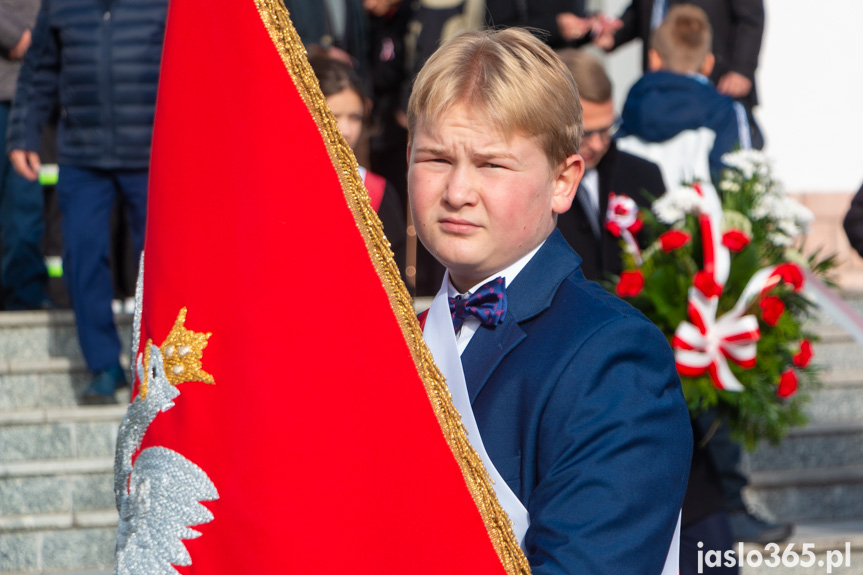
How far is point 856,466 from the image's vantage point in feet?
17.6

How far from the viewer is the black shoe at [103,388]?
5012mm

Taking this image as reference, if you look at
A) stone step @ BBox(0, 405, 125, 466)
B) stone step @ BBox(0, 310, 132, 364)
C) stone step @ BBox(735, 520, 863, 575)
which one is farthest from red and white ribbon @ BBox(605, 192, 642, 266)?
stone step @ BBox(0, 310, 132, 364)

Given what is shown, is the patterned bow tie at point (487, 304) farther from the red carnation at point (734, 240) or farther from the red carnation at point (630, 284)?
the red carnation at point (734, 240)

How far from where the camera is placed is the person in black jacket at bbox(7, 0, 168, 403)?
16.6ft

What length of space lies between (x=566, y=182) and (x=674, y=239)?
2393mm

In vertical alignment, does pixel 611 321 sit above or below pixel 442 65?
below

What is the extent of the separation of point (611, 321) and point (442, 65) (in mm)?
422

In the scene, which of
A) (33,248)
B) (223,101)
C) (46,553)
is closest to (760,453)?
(46,553)

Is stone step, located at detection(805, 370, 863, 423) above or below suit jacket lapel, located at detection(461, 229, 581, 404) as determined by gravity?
below

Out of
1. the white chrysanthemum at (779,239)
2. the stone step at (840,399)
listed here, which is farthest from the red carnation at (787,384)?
the stone step at (840,399)

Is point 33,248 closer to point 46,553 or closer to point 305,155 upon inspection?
point 46,553

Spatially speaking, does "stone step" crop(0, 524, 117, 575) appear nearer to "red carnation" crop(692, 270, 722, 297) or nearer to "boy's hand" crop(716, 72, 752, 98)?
"red carnation" crop(692, 270, 722, 297)

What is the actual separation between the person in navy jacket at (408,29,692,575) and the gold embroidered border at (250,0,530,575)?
0.06m

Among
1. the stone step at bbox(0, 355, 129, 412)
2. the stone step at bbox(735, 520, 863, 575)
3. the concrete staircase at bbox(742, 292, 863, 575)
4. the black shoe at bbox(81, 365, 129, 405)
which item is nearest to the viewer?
the stone step at bbox(735, 520, 863, 575)
